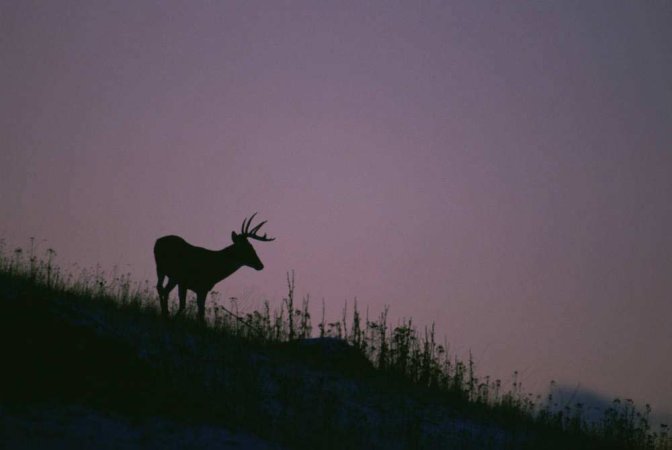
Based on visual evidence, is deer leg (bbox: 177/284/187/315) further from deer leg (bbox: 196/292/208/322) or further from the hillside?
the hillside

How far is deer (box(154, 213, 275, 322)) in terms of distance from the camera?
13.9 metres

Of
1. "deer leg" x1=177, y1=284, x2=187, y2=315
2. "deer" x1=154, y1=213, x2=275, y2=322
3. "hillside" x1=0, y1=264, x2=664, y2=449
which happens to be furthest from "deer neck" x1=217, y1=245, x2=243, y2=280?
"hillside" x1=0, y1=264, x2=664, y2=449

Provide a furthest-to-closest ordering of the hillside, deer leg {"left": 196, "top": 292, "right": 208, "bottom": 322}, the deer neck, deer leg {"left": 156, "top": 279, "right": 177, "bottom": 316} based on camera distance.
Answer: the deer neck < deer leg {"left": 156, "top": 279, "right": 177, "bottom": 316} < deer leg {"left": 196, "top": 292, "right": 208, "bottom": 322} < the hillside

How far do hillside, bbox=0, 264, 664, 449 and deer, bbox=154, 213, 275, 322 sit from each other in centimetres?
88

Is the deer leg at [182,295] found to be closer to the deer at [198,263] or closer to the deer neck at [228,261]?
the deer at [198,263]

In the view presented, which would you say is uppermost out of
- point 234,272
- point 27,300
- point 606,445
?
point 234,272

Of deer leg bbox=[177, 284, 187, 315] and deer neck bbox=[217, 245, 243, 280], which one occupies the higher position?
deer neck bbox=[217, 245, 243, 280]

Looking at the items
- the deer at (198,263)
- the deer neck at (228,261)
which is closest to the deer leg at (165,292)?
the deer at (198,263)

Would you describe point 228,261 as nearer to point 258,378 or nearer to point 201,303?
point 201,303

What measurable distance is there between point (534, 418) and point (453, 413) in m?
1.91

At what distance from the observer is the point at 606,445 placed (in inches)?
481

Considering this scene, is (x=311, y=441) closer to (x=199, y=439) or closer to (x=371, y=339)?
(x=199, y=439)

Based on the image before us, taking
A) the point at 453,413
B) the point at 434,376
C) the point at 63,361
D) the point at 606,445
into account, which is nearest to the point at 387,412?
the point at 453,413

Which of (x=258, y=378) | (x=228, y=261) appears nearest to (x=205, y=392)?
(x=258, y=378)
